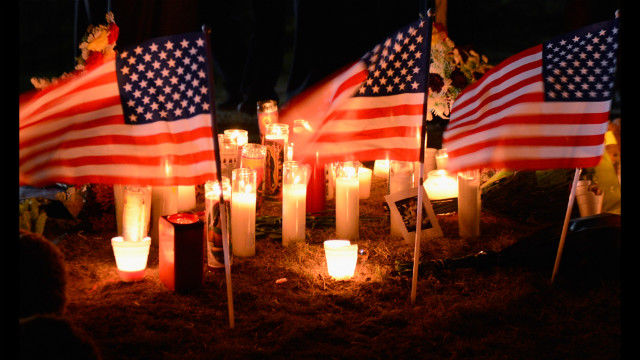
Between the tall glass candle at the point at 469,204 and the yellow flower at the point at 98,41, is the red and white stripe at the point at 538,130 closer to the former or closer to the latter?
the tall glass candle at the point at 469,204

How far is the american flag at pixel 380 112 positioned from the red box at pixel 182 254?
983 millimetres

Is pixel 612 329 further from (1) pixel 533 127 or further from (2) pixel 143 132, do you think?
(2) pixel 143 132

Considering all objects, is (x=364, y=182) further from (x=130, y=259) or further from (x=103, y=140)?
(x=103, y=140)

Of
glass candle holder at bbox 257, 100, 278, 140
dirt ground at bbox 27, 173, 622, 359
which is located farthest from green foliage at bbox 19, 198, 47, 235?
glass candle holder at bbox 257, 100, 278, 140

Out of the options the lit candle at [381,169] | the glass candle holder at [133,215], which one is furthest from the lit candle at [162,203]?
the lit candle at [381,169]

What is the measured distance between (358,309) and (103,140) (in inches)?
76.9

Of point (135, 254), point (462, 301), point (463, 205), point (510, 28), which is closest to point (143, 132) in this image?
point (135, 254)

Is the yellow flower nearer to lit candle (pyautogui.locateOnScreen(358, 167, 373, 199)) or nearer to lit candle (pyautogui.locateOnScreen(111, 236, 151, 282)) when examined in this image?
lit candle (pyautogui.locateOnScreen(111, 236, 151, 282))

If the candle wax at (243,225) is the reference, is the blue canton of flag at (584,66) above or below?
above

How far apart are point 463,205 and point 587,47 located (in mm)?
1792

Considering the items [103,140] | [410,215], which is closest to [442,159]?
[410,215]

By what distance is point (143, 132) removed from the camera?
3957mm

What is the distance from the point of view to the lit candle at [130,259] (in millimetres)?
4652

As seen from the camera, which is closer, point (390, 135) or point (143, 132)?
point (143, 132)
